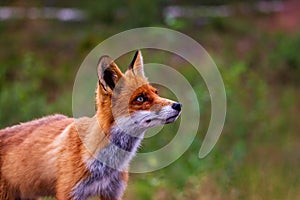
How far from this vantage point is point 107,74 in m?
6.94

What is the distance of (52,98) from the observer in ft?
72.5

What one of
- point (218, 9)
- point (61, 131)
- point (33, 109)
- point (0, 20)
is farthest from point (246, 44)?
point (61, 131)

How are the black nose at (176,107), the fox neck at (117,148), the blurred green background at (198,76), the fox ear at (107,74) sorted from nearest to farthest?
the black nose at (176,107), the fox ear at (107,74), the fox neck at (117,148), the blurred green background at (198,76)

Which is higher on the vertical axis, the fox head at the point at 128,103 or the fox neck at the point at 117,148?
the fox head at the point at 128,103

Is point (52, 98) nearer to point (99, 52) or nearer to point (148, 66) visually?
point (99, 52)

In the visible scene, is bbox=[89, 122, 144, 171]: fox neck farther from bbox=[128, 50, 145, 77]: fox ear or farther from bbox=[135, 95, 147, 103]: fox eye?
bbox=[128, 50, 145, 77]: fox ear

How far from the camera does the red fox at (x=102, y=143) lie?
6.89m

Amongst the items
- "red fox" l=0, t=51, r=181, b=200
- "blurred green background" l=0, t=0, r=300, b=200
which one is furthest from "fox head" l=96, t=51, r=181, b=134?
"blurred green background" l=0, t=0, r=300, b=200

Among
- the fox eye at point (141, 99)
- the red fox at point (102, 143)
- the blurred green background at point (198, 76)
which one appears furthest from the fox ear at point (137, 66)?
the blurred green background at point (198, 76)

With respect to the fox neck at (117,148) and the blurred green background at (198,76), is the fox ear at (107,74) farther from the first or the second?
the blurred green background at (198,76)

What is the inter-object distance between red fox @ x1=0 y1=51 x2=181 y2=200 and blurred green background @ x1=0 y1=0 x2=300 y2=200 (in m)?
2.50

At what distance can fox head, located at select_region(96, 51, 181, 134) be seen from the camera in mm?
6793

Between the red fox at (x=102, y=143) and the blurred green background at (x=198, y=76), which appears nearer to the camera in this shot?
the red fox at (x=102, y=143)

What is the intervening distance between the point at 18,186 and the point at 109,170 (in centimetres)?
90
